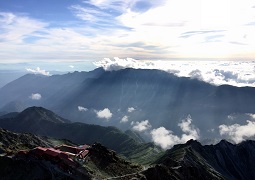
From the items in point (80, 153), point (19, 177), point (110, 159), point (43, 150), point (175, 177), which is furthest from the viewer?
point (175, 177)

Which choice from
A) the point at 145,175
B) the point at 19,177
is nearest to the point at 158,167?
the point at 145,175

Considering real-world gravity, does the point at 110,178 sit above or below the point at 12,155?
below

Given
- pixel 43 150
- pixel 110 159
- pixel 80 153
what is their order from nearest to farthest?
pixel 43 150 → pixel 80 153 → pixel 110 159

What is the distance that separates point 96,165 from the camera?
166 m

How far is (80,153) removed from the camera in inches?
6432

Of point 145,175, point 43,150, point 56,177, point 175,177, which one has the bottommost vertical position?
point 175,177

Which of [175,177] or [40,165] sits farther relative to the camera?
[175,177]

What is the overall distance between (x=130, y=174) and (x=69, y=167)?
36.6 m

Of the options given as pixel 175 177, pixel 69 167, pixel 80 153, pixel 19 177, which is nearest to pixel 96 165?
pixel 80 153

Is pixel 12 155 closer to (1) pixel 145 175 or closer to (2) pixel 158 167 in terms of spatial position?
(1) pixel 145 175

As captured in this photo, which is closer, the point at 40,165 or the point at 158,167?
the point at 40,165

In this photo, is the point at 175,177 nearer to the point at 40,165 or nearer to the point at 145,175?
the point at 145,175

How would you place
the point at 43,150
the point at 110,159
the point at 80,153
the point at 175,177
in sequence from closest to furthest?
the point at 43,150, the point at 80,153, the point at 110,159, the point at 175,177

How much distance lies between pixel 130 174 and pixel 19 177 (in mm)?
56902
